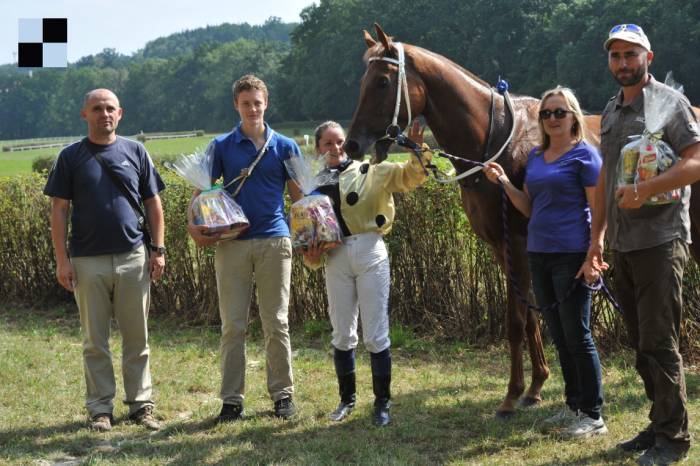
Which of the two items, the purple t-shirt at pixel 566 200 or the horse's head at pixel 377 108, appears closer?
the purple t-shirt at pixel 566 200

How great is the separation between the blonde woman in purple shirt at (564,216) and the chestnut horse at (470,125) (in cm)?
42

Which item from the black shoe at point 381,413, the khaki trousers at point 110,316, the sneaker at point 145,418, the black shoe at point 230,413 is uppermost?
the khaki trousers at point 110,316

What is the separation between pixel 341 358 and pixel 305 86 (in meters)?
78.1

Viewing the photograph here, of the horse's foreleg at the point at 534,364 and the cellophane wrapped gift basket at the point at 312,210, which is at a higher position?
the cellophane wrapped gift basket at the point at 312,210

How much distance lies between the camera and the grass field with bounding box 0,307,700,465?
430cm

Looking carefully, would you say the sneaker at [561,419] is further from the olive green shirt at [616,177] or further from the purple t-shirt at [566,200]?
the olive green shirt at [616,177]

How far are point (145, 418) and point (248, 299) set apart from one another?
108 cm

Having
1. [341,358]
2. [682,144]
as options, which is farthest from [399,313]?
[682,144]

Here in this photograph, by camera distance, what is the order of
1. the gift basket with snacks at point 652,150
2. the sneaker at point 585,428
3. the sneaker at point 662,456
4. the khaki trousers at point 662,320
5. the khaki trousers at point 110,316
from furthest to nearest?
the khaki trousers at point 110,316, the sneaker at point 585,428, the sneaker at point 662,456, the khaki trousers at point 662,320, the gift basket with snacks at point 652,150

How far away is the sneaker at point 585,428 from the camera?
4.29 m

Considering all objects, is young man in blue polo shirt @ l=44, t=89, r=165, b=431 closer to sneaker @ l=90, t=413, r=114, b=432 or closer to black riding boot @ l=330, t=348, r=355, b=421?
sneaker @ l=90, t=413, r=114, b=432

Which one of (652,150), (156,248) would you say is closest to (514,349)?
(652,150)

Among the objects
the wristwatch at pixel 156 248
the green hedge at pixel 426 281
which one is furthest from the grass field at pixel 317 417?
the wristwatch at pixel 156 248

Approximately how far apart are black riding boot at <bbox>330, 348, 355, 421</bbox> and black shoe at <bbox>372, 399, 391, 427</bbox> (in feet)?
0.71
